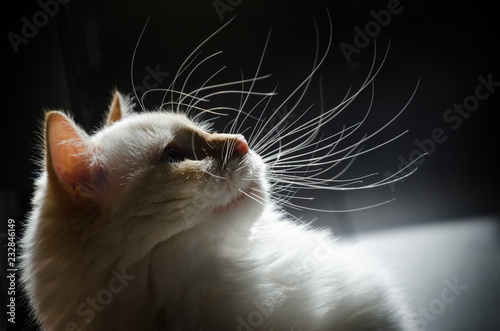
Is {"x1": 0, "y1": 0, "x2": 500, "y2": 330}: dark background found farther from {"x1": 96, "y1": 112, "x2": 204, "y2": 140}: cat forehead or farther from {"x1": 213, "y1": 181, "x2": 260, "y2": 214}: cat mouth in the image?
{"x1": 213, "y1": 181, "x2": 260, "y2": 214}: cat mouth

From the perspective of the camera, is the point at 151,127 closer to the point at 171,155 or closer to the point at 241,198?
the point at 171,155

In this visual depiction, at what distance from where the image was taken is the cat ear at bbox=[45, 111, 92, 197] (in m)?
0.91

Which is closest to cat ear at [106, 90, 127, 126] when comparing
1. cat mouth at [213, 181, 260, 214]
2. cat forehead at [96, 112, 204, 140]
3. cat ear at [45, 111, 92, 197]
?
cat forehead at [96, 112, 204, 140]

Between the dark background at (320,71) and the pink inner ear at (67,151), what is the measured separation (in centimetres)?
63

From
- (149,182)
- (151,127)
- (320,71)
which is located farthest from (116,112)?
(320,71)

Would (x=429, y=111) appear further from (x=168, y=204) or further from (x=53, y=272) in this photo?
(x=53, y=272)

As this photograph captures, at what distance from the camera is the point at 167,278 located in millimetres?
924

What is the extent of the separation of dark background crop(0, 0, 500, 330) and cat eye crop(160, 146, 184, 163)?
651 millimetres

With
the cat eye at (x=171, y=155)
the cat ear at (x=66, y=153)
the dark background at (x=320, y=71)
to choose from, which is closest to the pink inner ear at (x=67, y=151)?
the cat ear at (x=66, y=153)

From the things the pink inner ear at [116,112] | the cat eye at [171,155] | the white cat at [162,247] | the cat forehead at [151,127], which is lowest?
the white cat at [162,247]

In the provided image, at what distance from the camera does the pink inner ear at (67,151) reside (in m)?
0.92

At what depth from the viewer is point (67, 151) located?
0.95 metres

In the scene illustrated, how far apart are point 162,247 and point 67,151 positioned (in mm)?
265

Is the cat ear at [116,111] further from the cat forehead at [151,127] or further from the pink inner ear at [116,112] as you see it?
the cat forehead at [151,127]
